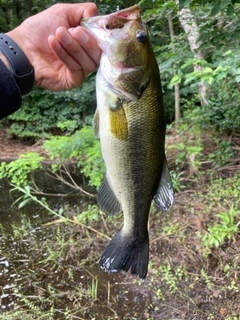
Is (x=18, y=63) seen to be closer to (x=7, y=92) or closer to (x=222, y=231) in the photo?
(x=7, y=92)

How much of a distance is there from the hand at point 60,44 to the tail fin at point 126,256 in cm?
95

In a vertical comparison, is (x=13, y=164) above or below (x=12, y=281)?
above

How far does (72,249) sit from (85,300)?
90cm

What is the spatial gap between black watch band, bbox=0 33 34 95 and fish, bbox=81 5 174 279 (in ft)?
1.22

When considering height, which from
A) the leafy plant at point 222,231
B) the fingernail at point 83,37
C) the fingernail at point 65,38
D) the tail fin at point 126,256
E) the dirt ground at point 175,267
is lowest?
the dirt ground at point 175,267

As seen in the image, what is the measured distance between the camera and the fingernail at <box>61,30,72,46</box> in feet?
5.00

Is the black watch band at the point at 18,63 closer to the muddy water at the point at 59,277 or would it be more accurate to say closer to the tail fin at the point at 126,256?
the tail fin at the point at 126,256

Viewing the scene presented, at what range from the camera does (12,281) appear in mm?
4160

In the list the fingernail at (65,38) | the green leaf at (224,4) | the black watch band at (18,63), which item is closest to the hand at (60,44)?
the fingernail at (65,38)

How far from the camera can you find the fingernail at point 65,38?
1.52m

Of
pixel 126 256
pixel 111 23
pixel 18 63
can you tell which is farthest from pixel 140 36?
pixel 126 256

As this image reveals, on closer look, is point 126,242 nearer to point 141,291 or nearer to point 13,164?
point 141,291

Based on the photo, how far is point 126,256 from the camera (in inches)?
73.9

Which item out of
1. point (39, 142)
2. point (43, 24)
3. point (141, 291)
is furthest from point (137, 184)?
point (39, 142)
